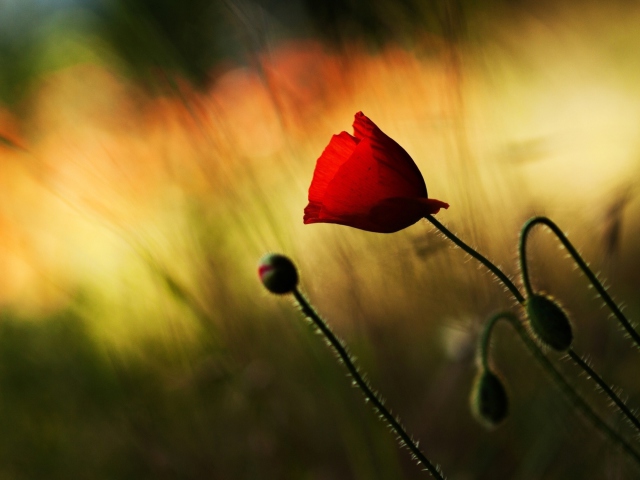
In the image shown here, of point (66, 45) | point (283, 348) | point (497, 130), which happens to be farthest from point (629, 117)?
point (66, 45)

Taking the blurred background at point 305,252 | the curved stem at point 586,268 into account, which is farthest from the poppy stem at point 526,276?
the blurred background at point 305,252

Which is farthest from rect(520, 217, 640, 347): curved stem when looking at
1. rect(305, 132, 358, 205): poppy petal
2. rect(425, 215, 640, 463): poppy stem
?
rect(305, 132, 358, 205): poppy petal

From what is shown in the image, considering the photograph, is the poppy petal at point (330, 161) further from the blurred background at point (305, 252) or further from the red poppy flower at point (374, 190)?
the blurred background at point (305, 252)

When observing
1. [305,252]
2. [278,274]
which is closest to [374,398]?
[278,274]

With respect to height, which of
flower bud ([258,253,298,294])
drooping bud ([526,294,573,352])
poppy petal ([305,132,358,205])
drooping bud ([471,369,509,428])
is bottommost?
drooping bud ([471,369,509,428])

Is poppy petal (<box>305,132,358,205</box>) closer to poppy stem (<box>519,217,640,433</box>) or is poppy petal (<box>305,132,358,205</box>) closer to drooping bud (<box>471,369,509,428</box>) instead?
poppy stem (<box>519,217,640,433</box>)

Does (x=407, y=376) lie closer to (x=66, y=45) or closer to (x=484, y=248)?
(x=484, y=248)
